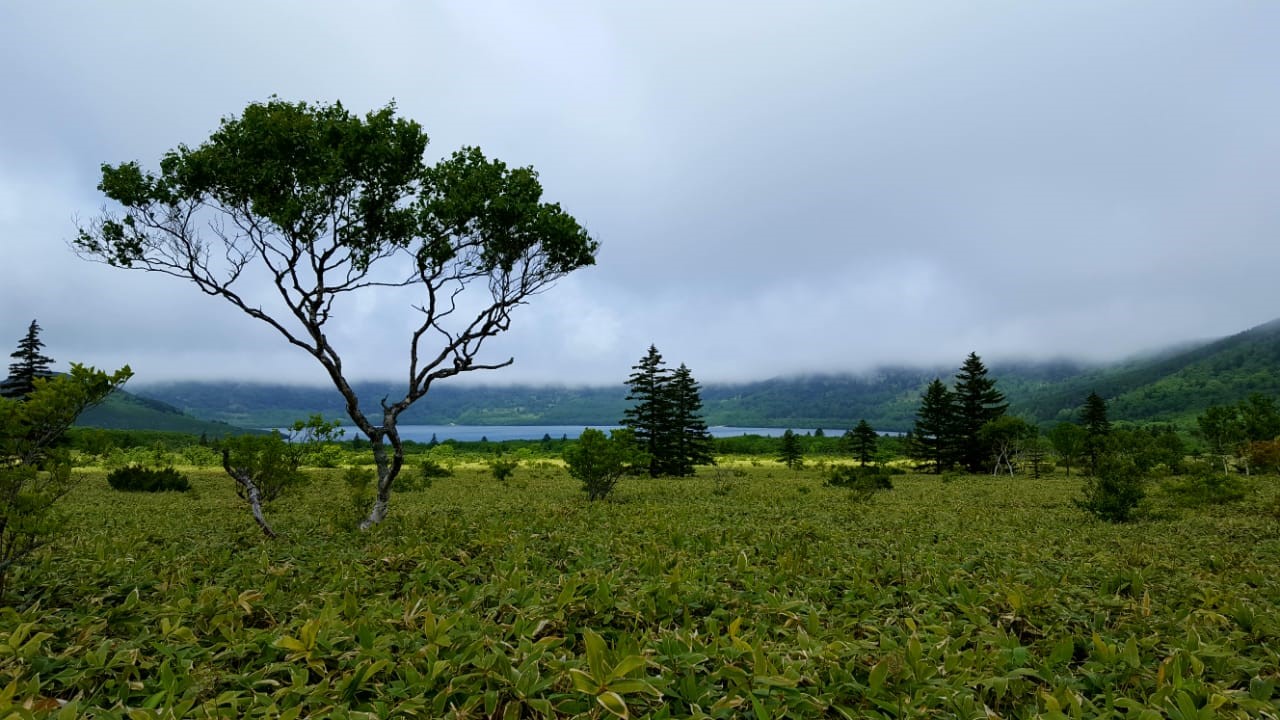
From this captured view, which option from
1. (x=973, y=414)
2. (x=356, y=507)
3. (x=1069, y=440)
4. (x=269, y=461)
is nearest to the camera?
(x=269, y=461)

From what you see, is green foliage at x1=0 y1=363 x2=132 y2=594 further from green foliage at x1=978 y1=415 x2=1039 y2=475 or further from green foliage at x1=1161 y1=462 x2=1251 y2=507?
green foliage at x1=978 y1=415 x2=1039 y2=475

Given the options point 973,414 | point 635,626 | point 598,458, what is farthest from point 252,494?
point 973,414

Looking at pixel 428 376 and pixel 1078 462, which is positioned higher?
pixel 428 376

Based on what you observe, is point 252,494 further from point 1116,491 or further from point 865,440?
point 865,440

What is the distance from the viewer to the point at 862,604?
6.44m

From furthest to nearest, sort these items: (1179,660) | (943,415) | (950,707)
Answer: (943,415)
(1179,660)
(950,707)

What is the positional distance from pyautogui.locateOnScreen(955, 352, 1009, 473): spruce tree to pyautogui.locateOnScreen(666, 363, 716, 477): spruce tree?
27.7 metres

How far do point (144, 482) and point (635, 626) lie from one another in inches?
1108

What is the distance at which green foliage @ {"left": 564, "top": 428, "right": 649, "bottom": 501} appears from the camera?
62.0ft

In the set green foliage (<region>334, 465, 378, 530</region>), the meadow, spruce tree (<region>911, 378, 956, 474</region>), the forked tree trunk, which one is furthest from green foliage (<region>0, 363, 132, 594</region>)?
spruce tree (<region>911, 378, 956, 474</region>)

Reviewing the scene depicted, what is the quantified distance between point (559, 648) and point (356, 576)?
3.84m

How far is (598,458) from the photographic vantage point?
18.8m

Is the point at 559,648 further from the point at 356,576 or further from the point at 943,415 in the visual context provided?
the point at 943,415

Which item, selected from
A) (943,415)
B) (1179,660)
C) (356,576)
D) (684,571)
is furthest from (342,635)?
(943,415)
